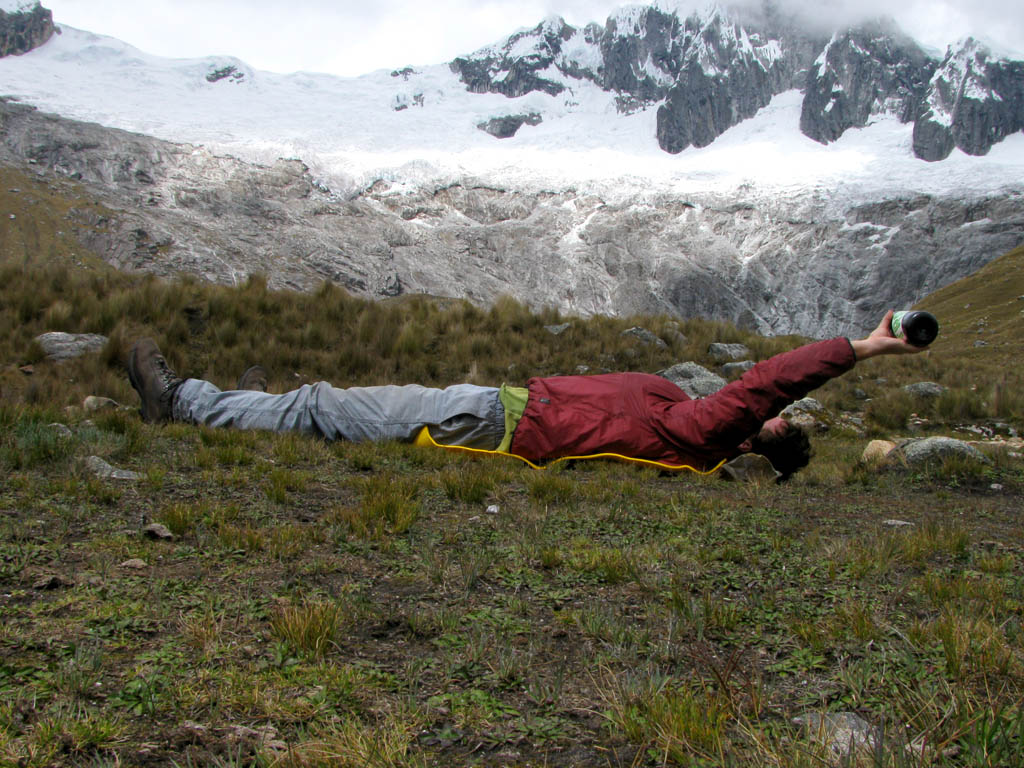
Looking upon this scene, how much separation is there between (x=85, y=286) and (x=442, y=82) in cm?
13533

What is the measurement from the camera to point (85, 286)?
8.98m

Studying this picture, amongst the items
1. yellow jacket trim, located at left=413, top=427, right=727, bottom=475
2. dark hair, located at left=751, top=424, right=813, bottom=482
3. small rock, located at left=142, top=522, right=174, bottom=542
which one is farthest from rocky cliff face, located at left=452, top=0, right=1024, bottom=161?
small rock, located at left=142, top=522, right=174, bottom=542

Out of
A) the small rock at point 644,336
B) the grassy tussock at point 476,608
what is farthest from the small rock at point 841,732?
the small rock at point 644,336

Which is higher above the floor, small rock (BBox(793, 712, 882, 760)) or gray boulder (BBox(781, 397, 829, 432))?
small rock (BBox(793, 712, 882, 760))

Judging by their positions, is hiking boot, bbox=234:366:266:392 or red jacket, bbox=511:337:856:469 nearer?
red jacket, bbox=511:337:856:469

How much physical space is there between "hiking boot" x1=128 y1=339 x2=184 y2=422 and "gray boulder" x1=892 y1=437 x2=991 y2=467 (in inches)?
226

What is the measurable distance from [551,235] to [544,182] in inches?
480

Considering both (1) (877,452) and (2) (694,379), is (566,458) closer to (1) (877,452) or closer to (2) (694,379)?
(1) (877,452)

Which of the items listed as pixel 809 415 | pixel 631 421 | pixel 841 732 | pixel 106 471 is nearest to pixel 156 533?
pixel 106 471

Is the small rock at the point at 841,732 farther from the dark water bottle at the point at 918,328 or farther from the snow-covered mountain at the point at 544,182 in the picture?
the snow-covered mountain at the point at 544,182

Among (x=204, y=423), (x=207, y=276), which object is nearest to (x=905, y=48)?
(x=207, y=276)

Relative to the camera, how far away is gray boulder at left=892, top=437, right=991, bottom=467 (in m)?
4.93

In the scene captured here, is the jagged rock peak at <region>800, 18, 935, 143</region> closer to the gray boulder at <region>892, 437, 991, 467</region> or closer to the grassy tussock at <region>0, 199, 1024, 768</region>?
the gray boulder at <region>892, 437, 991, 467</region>

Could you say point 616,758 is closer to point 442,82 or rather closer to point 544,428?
point 544,428
